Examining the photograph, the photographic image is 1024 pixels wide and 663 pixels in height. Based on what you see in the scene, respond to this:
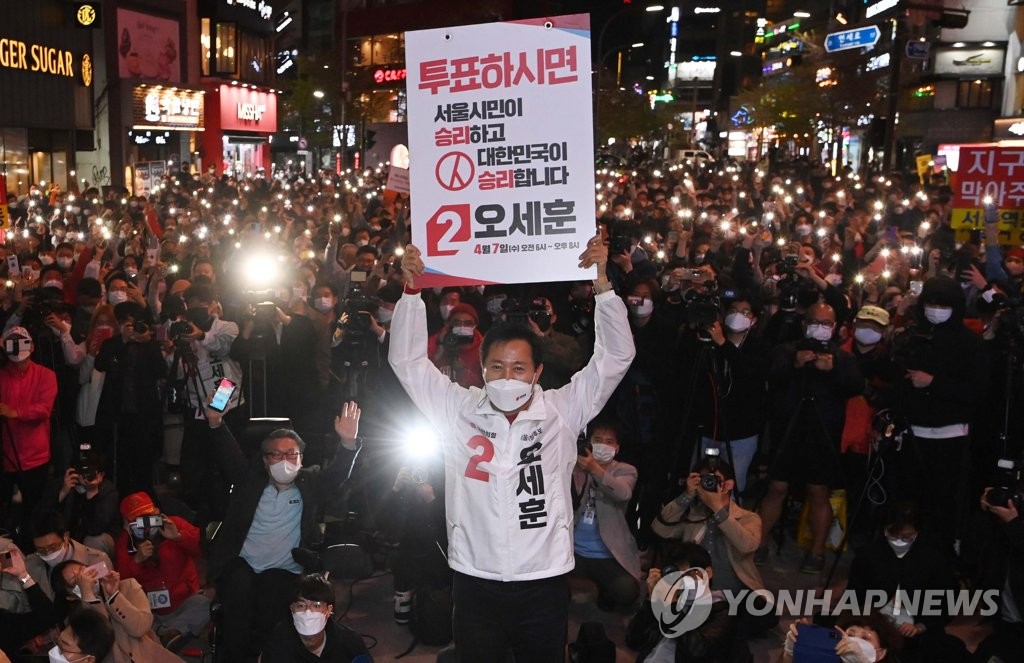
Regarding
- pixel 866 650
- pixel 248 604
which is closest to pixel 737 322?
pixel 866 650

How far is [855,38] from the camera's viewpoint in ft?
105

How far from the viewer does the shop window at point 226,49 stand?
41.5 m

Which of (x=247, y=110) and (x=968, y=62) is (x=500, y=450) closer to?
(x=247, y=110)

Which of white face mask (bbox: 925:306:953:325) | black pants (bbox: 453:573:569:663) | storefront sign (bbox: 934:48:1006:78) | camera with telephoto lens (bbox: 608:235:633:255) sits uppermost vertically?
storefront sign (bbox: 934:48:1006:78)

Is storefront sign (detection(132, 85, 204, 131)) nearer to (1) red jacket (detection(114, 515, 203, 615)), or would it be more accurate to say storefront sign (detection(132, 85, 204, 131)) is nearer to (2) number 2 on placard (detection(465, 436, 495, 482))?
(1) red jacket (detection(114, 515, 203, 615))

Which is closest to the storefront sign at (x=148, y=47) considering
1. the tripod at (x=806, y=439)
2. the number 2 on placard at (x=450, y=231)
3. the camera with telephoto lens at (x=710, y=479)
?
the tripod at (x=806, y=439)

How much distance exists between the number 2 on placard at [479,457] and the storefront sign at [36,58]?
87.2ft

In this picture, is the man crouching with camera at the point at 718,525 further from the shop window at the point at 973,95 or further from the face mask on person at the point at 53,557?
the shop window at the point at 973,95

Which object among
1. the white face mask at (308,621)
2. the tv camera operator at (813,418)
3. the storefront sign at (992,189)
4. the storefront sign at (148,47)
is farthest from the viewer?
the storefront sign at (148,47)

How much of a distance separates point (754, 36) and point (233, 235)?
108817mm

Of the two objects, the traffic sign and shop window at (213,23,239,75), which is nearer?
the traffic sign

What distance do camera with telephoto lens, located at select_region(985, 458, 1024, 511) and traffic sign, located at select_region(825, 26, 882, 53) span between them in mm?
26548

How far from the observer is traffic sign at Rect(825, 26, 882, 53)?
98.9 ft

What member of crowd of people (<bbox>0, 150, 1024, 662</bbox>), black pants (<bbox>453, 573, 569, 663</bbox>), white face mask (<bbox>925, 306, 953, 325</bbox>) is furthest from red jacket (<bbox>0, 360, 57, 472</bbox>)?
Answer: white face mask (<bbox>925, 306, 953, 325</bbox>)
